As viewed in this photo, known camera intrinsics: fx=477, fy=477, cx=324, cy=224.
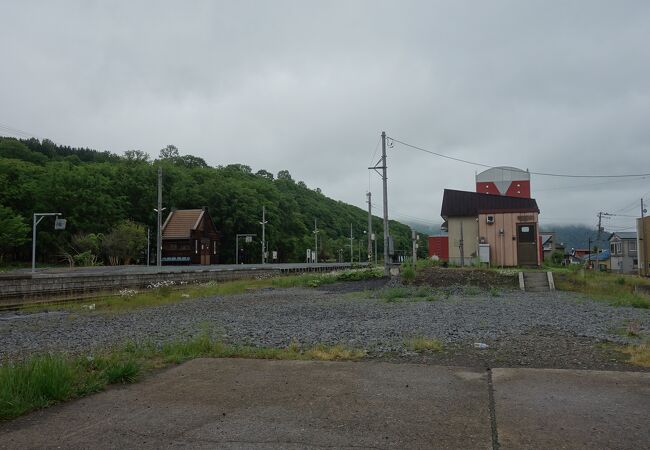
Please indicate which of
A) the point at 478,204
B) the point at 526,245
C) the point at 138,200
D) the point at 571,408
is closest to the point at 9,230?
the point at 138,200

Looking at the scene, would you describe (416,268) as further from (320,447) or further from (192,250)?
(192,250)

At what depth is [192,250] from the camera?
68500 millimetres

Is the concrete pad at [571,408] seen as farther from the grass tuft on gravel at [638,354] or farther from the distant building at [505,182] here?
the distant building at [505,182]

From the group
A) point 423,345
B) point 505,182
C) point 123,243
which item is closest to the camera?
point 423,345

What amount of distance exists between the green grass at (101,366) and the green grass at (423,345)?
79cm

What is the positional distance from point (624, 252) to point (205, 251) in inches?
2362

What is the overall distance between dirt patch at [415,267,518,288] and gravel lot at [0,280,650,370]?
4361 mm

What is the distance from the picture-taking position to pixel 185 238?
67.9 metres

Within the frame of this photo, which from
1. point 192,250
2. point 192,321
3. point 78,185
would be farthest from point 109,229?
point 192,321

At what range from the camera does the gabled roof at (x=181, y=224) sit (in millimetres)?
68562

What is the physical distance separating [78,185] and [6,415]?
242ft

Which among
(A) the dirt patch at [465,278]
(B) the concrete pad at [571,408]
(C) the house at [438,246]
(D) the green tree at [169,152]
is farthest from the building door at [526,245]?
(D) the green tree at [169,152]

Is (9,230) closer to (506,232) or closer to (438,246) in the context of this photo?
(438,246)

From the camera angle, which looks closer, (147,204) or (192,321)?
(192,321)
